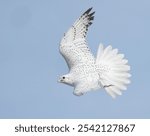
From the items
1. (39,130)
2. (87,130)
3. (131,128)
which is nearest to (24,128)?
(39,130)

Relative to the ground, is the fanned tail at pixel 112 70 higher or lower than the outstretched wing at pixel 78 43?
lower

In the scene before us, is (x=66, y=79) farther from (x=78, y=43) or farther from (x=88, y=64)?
(x=78, y=43)

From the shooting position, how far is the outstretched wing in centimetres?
1391

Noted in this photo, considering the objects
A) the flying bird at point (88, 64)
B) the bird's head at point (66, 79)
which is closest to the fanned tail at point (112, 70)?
the flying bird at point (88, 64)

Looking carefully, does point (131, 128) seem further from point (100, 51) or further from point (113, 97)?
point (100, 51)

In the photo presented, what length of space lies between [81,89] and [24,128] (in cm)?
140

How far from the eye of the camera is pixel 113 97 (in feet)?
43.0

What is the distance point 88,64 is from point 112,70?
0.50m

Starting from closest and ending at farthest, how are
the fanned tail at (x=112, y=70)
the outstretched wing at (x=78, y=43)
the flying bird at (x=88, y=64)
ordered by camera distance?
the flying bird at (x=88, y=64)
the fanned tail at (x=112, y=70)
the outstretched wing at (x=78, y=43)

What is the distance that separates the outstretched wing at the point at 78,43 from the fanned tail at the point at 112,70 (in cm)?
26

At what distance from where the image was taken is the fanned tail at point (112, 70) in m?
13.3

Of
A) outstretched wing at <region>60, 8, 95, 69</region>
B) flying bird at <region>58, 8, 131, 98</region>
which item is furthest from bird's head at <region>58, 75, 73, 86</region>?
outstretched wing at <region>60, 8, 95, 69</region>

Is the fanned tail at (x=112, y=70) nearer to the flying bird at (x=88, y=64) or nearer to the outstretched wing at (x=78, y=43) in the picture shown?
the flying bird at (x=88, y=64)

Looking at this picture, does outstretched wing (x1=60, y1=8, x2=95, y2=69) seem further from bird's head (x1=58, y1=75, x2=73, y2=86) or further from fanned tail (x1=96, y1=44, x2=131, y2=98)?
bird's head (x1=58, y1=75, x2=73, y2=86)
